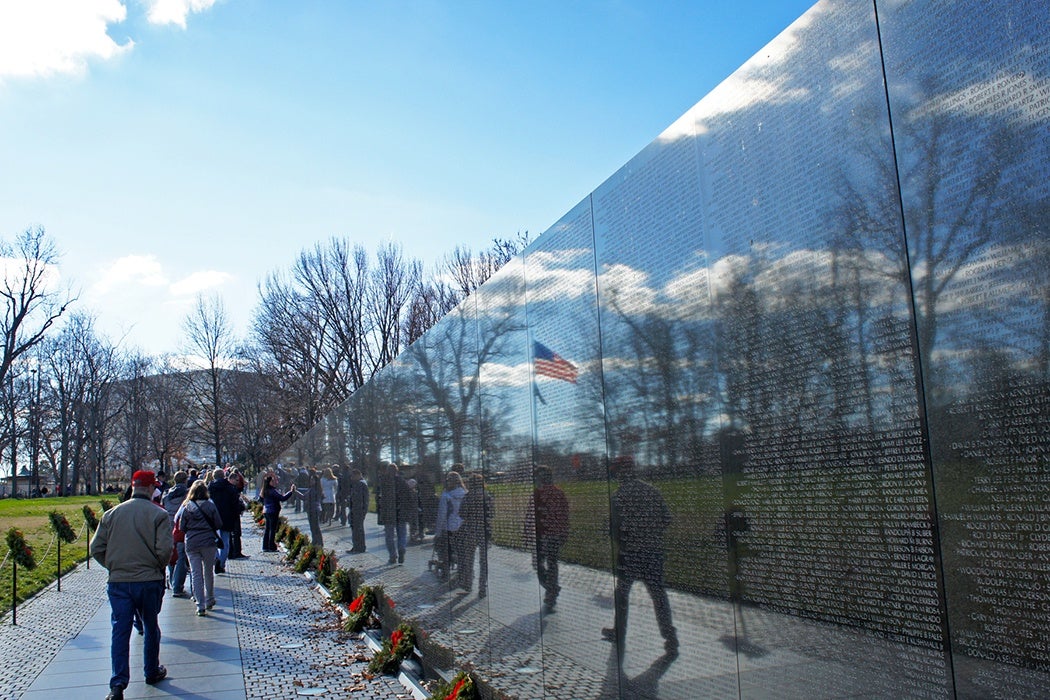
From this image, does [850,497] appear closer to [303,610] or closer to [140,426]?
[303,610]

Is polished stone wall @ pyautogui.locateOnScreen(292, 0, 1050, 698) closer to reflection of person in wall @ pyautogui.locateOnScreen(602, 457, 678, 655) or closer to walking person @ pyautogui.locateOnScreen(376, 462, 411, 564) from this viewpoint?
reflection of person in wall @ pyautogui.locateOnScreen(602, 457, 678, 655)

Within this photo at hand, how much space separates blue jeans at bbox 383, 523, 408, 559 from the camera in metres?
10.2

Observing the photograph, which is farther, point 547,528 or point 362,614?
point 362,614

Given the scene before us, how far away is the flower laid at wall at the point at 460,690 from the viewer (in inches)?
246

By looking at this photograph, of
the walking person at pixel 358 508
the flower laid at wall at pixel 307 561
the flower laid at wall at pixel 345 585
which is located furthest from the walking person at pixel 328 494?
the flower laid at wall at pixel 345 585

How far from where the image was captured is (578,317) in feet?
17.6

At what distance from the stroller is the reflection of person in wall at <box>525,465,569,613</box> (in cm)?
219

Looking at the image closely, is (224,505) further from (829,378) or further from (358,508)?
(829,378)

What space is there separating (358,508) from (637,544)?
985 centimetres

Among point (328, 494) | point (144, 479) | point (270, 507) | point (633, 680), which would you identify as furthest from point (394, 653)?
point (270, 507)

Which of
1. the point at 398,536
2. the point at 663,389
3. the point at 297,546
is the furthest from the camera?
the point at 297,546

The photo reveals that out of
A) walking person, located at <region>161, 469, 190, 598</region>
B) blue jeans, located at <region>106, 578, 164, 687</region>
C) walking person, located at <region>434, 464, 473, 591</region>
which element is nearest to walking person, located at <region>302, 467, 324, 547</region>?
walking person, located at <region>161, 469, 190, 598</region>

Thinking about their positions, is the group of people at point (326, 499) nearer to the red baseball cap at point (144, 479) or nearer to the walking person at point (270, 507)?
the walking person at point (270, 507)

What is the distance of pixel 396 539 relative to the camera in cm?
1066
